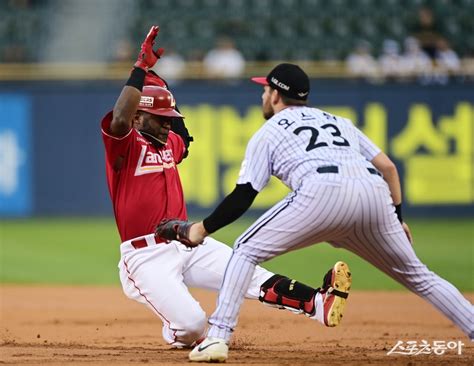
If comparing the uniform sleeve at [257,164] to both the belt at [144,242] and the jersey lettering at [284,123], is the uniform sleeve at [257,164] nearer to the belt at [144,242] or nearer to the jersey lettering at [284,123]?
the jersey lettering at [284,123]

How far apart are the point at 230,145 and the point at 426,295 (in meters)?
10.4

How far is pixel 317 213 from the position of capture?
17.3 feet

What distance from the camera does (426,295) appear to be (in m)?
5.53

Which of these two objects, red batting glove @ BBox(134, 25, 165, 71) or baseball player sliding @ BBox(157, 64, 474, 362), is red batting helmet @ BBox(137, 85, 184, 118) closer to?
red batting glove @ BBox(134, 25, 165, 71)

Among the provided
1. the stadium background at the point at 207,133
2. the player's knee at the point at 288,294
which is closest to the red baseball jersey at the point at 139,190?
the player's knee at the point at 288,294

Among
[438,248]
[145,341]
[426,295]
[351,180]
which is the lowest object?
[438,248]

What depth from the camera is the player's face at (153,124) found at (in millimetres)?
6334

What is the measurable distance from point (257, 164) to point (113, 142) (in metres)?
1.05

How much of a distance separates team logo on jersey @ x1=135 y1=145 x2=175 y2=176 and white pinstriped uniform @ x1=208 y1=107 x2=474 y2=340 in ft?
3.27

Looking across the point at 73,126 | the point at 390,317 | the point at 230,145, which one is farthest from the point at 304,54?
the point at 390,317

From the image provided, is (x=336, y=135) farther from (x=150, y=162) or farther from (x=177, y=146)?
(x=177, y=146)

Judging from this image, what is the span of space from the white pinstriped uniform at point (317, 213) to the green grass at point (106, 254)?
14.9 feet

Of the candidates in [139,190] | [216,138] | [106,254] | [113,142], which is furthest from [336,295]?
[216,138]

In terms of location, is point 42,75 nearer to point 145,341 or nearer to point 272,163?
point 145,341
